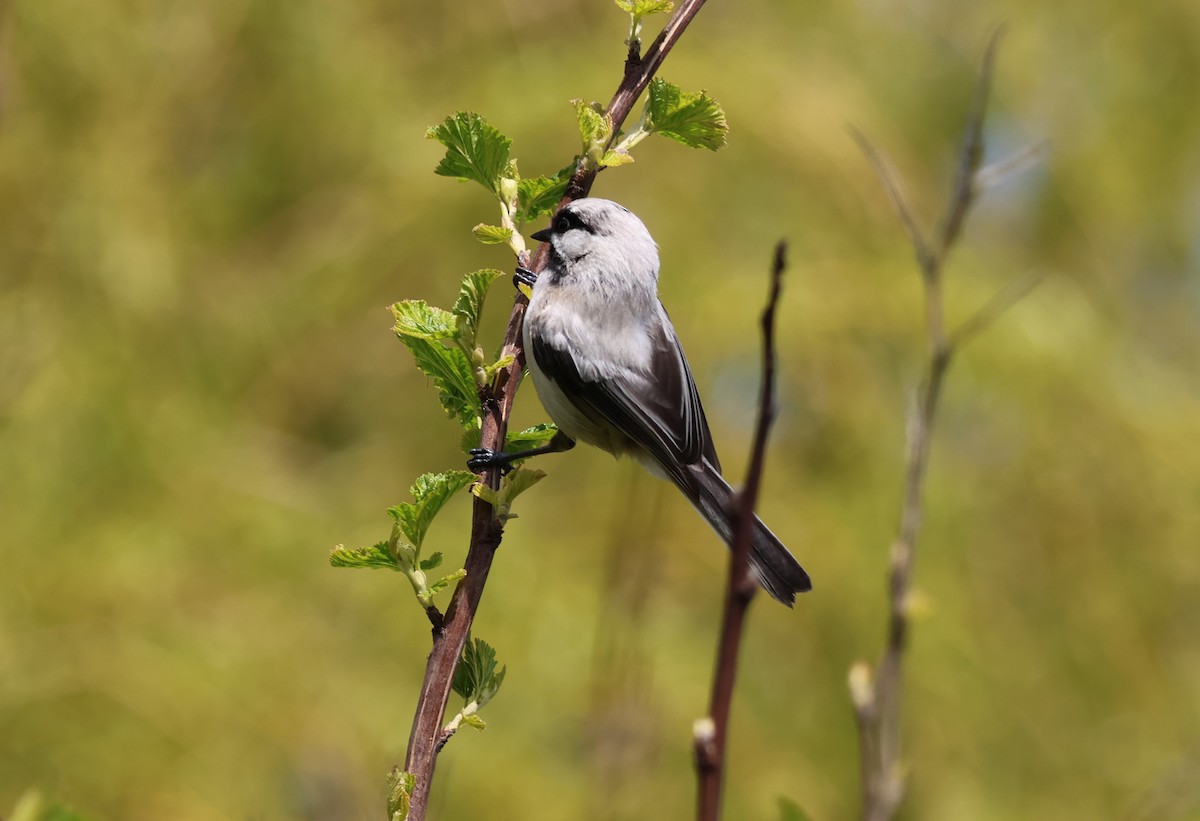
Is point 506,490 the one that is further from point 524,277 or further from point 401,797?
point 524,277

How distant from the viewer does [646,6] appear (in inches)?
31.8

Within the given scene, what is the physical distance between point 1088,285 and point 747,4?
96 centimetres

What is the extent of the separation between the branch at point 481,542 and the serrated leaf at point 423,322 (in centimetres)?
4

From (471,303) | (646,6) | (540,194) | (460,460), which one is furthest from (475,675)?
(460,460)

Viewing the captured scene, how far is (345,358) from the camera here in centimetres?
229

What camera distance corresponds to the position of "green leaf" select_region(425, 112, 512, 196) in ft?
2.77

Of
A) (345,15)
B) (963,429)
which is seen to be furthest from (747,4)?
(963,429)

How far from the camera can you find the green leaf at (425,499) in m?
0.73

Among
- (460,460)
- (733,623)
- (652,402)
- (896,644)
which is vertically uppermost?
(460,460)

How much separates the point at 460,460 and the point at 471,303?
1390mm

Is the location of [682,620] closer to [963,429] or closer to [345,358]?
[963,429]

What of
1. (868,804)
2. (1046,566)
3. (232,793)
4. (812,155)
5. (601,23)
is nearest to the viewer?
(868,804)

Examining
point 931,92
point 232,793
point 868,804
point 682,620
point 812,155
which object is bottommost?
point 868,804

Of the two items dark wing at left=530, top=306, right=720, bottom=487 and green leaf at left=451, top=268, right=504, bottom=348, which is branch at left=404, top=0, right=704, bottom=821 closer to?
green leaf at left=451, top=268, right=504, bottom=348
